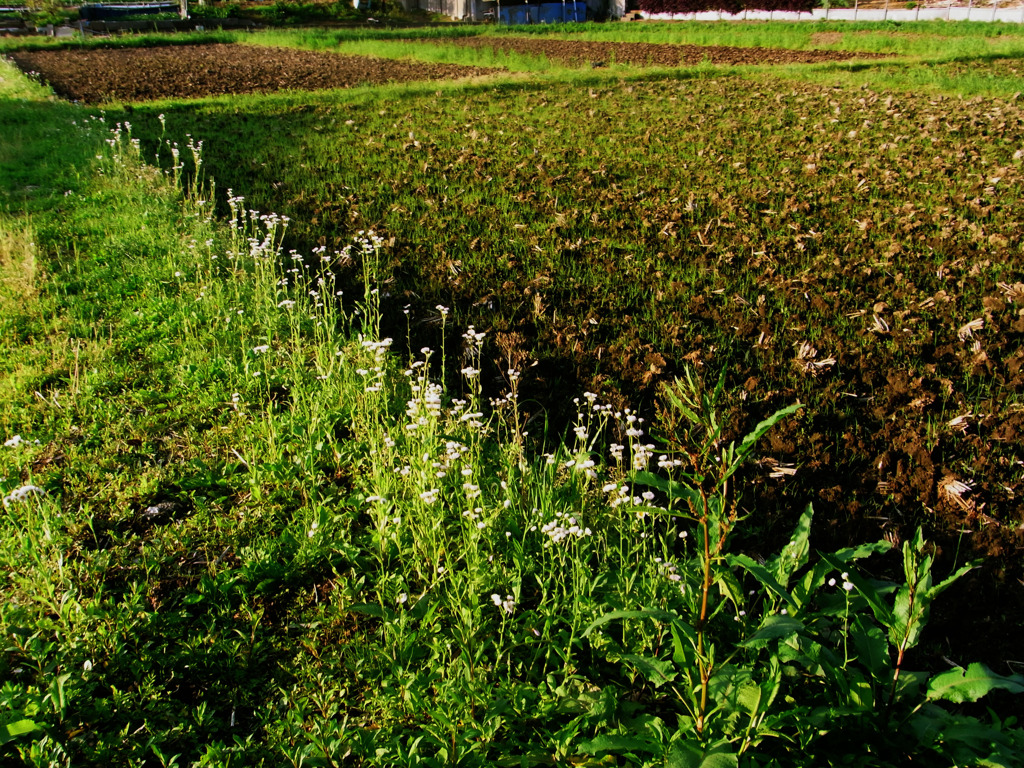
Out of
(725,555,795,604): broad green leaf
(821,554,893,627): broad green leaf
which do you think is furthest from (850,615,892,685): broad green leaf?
(725,555,795,604): broad green leaf

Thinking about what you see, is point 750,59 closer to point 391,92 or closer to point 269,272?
point 391,92

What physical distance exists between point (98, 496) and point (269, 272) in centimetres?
243

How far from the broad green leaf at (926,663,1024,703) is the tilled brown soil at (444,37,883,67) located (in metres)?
21.9

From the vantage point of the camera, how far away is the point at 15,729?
211 cm

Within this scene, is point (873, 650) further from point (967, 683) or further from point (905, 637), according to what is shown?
point (967, 683)

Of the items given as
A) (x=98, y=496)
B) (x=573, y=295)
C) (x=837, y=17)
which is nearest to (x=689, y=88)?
(x=573, y=295)

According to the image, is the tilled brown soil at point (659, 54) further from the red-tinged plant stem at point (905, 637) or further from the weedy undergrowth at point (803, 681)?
the red-tinged plant stem at point (905, 637)

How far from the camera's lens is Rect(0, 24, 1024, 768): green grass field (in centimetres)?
222

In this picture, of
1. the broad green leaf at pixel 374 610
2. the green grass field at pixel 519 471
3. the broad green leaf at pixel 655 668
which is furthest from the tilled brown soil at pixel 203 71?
the broad green leaf at pixel 655 668

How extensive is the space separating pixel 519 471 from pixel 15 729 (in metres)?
2.16

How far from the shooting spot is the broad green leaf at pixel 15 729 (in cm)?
211

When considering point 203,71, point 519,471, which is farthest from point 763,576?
point 203,71

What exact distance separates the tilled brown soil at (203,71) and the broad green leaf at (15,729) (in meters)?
18.0

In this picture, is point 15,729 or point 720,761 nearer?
point 720,761
